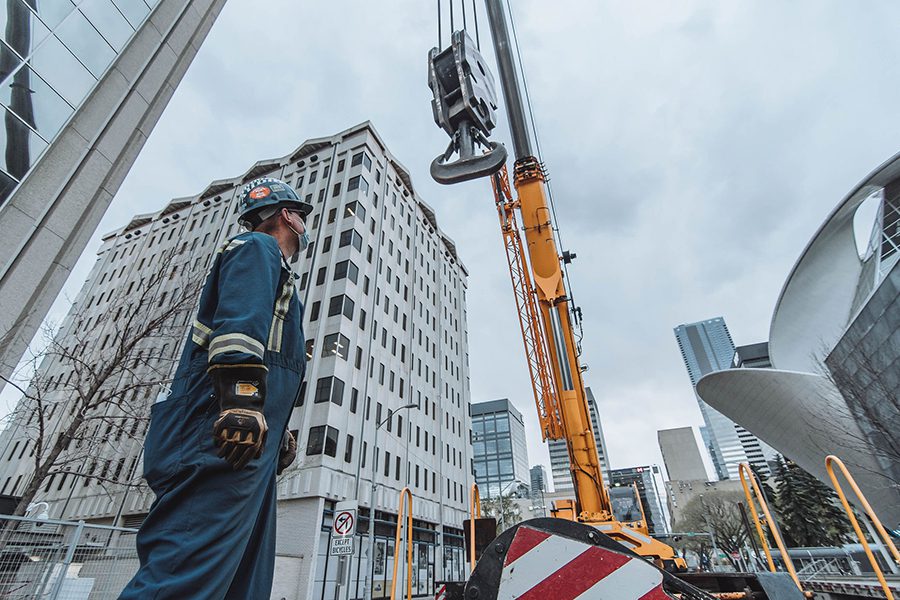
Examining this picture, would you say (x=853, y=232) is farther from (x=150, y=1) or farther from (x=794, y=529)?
(x=150, y=1)

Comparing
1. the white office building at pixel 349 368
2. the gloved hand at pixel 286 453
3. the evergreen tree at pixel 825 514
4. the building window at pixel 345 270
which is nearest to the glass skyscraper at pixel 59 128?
the white office building at pixel 349 368

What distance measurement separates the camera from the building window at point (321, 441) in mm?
21062

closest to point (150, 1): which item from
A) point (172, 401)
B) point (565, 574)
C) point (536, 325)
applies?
point (536, 325)

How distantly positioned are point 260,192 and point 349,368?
22.9m

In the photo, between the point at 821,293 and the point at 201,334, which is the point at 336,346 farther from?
the point at 821,293

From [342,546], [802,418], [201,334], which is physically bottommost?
[342,546]

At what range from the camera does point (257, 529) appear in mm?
1827

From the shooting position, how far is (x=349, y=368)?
24.3m

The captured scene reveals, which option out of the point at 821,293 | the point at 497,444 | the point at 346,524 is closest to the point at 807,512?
the point at 821,293

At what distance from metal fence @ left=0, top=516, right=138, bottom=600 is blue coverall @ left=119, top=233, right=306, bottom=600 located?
6.99 meters

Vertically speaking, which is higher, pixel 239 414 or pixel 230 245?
pixel 230 245

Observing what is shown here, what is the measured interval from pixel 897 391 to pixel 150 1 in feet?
95.8

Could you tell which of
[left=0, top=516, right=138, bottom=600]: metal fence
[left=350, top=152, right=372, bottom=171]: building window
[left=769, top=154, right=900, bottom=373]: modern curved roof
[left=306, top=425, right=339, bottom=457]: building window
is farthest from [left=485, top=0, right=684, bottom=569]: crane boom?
[left=769, top=154, right=900, bottom=373]: modern curved roof

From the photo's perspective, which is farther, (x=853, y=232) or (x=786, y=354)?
(x=786, y=354)
